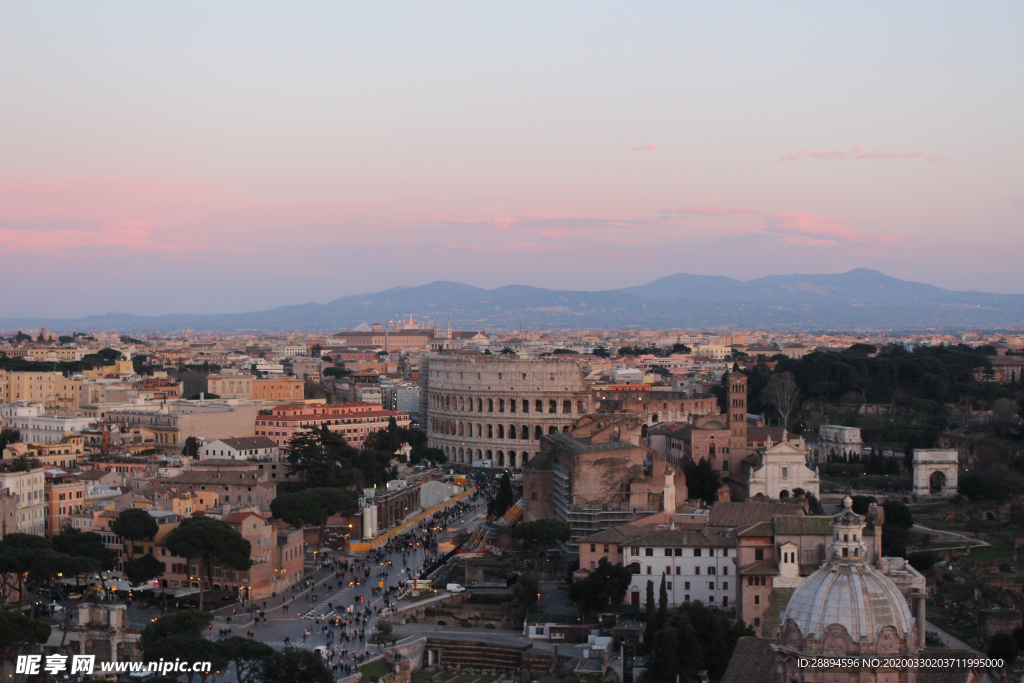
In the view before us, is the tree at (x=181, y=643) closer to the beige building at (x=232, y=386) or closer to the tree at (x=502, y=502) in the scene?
the tree at (x=502, y=502)

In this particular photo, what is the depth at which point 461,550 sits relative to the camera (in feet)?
136

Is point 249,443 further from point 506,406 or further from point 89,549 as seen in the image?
point 506,406

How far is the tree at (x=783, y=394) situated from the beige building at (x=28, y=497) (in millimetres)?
44937

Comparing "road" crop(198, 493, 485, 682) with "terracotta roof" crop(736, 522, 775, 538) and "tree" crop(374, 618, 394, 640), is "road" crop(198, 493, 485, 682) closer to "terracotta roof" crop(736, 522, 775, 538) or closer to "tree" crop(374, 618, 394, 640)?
"tree" crop(374, 618, 394, 640)

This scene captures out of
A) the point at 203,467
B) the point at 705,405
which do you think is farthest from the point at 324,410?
the point at 705,405

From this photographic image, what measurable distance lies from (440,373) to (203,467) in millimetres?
34776

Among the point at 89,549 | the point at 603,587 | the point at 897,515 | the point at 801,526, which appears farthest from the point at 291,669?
the point at 897,515

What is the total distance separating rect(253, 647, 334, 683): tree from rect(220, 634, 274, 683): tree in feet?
0.41

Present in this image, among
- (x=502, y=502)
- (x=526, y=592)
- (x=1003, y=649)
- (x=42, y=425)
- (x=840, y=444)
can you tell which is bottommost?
(x=1003, y=649)

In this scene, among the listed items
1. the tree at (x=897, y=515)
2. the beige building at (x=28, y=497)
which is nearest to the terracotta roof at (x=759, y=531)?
the tree at (x=897, y=515)

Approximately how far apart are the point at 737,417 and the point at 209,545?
25203 millimetres

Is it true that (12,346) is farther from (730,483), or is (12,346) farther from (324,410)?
(730,483)

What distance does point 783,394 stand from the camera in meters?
76.6

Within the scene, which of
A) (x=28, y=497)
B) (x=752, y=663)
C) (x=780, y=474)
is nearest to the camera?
(x=752, y=663)
